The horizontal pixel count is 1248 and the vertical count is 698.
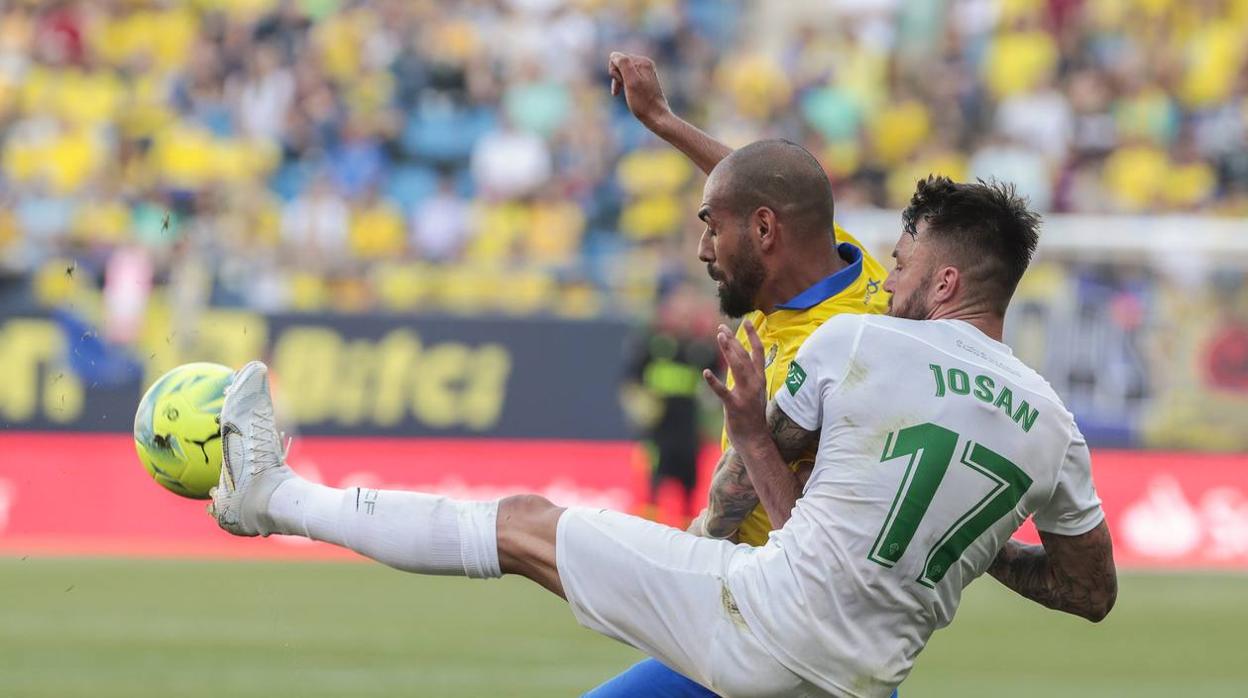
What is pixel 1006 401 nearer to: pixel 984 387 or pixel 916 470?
pixel 984 387

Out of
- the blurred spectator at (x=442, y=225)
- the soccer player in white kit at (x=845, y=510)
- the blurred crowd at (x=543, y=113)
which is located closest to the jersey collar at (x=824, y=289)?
the soccer player in white kit at (x=845, y=510)

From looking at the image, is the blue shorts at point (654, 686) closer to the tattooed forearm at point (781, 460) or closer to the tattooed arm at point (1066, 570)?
the tattooed arm at point (1066, 570)

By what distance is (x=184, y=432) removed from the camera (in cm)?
554

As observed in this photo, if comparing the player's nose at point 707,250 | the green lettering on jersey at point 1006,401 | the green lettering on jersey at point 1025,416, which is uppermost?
the player's nose at point 707,250

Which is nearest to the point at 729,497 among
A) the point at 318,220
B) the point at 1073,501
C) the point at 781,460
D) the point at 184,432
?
the point at 781,460

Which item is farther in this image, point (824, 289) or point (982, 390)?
point (824, 289)

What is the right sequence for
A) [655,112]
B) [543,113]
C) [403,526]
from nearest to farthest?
[403,526]
[655,112]
[543,113]

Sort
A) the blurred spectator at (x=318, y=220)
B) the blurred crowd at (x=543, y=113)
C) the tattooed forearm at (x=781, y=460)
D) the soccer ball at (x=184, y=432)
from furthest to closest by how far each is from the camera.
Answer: the blurred crowd at (x=543, y=113)
the blurred spectator at (x=318, y=220)
the soccer ball at (x=184, y=432)
the tattooed forearm at (x=781, y=460)

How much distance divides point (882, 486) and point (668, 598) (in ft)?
2.03

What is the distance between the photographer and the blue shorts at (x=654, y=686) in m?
5.45

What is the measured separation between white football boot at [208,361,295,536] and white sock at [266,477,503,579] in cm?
8

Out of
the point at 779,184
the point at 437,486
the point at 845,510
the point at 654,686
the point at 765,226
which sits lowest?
the point at 437,486

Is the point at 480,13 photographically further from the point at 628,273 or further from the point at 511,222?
the point at 628,273

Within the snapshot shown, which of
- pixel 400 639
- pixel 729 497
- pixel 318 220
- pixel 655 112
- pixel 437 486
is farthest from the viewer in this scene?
pixel 318 220
